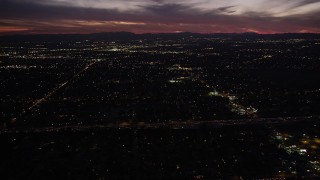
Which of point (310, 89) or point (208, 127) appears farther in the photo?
point (310, 89)

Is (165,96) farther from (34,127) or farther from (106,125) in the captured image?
(34,127)

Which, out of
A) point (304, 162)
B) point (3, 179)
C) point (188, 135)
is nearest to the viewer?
point (3, 179)

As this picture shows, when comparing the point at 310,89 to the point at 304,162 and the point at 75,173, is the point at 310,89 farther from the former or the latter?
the point at 75,173

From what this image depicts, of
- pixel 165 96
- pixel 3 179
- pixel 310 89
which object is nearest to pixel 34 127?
pixel 3 179

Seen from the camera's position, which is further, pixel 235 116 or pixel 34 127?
pixel 235 116

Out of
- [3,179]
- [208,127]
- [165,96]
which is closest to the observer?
[3,179]

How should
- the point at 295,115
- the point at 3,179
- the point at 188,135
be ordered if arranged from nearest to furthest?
the point at 3,179 < the point at 188,135 < the point at 295,115

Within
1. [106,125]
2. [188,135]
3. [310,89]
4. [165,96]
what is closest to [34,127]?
[106,125]

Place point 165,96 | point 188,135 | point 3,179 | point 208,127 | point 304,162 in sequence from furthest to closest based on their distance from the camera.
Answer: point 165,96
point 208,127
point 188,135
point 304,162
point 3,179

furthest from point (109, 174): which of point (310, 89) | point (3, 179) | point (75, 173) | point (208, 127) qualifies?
point (310, 89)
